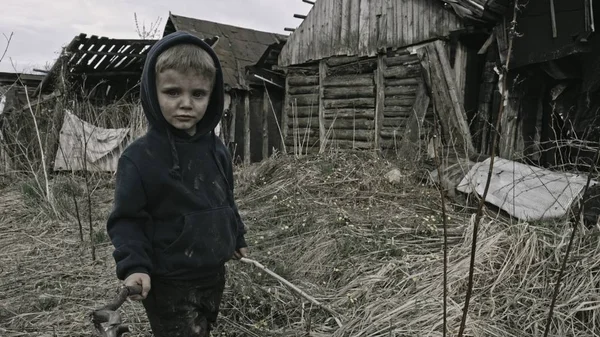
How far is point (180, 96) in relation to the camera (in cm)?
161

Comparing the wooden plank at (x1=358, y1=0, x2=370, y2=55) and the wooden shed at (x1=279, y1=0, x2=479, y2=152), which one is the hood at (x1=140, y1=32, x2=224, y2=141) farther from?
the wooden plank at (x1=358, y1=0, x2=370, y2=55)

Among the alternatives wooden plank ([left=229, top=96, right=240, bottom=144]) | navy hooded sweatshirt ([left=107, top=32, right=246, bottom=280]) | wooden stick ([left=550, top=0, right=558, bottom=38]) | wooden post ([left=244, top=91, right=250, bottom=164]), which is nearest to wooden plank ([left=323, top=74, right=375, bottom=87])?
wooden post ([left=244, top=91, right=250, bottom=164])

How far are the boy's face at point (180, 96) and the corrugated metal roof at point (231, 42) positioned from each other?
30.0 ft

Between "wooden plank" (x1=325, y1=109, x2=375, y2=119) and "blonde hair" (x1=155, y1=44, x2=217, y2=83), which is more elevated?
"blonde hair" (x1=155, y1=44, x2=217, y2=83)

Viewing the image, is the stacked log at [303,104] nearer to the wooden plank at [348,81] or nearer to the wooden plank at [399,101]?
the wooden plank at [348,81]

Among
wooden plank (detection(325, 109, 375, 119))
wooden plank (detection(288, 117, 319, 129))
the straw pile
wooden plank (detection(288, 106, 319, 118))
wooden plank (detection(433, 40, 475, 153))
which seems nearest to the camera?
the straw pile

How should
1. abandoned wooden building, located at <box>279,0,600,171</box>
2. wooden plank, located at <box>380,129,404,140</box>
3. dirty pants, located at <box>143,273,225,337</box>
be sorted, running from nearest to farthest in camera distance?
dirty pants, located at <box>143,273,225,337</box> < abandoned wooden building, located at <box>279,0,600,171</box> < wooden plank, located at <box>380,129,404,140</box>

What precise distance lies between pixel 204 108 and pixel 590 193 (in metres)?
3.08

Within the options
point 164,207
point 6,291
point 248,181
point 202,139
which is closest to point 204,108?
point 202,139

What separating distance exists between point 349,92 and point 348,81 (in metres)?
0.22

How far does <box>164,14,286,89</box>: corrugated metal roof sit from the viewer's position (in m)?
11.0

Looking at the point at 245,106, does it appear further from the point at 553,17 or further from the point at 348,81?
the point at 553,17

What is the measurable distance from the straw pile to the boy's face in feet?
4.60

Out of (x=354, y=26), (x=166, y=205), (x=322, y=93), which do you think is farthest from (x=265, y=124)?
(x=166, y=205)
